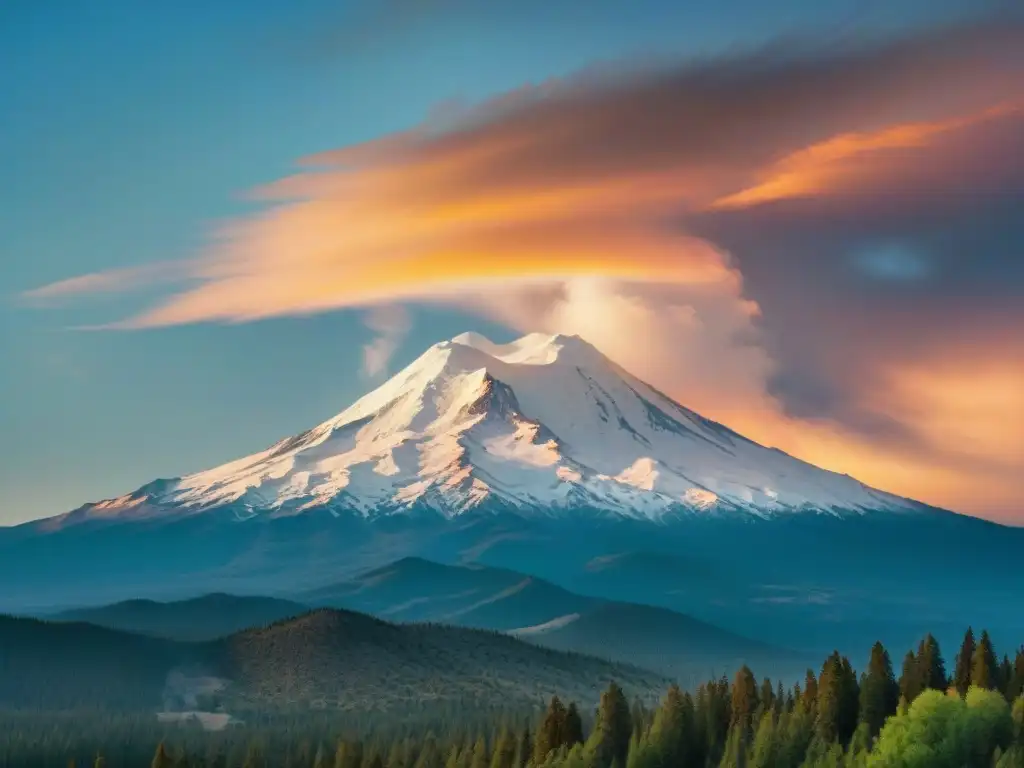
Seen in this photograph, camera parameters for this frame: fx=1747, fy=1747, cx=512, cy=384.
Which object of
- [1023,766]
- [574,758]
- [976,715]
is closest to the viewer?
[1023,766]

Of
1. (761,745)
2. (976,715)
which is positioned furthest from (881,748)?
(761,745)

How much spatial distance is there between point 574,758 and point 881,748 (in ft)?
130

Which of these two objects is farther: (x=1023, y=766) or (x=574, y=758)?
(x=574, y=758)

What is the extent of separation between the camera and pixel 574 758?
197m

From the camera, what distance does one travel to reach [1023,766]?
162 m

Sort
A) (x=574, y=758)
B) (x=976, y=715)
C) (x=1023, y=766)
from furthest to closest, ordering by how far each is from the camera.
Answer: (x=574, y=758)
(x=976, y=715)
(x=1023, y=766)

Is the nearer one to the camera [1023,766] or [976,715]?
[1023,766]

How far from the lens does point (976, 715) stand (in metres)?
175

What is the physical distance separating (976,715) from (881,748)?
38.7 feet

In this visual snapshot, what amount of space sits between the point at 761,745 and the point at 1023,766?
41868 millimetres

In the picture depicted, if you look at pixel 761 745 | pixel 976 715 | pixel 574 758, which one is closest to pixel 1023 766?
pixel 976 715

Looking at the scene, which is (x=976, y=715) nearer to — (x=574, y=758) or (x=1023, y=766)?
(x=1023, y=766)

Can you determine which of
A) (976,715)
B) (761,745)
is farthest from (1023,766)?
(761,745)

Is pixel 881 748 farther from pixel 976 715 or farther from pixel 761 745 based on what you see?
pixel 761 745
